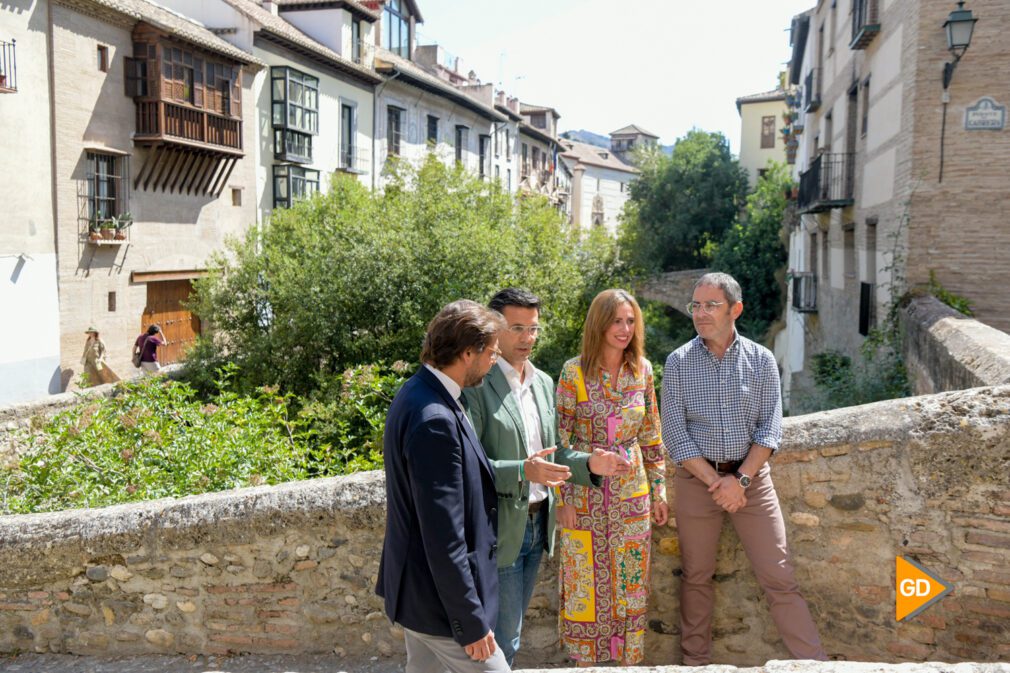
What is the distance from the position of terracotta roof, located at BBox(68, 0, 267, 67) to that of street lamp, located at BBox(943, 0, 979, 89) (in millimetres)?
14112

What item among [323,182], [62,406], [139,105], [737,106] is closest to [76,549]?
[62,406]

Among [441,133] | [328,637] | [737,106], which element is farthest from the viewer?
[737,106]

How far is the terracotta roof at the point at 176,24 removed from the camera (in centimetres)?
1704

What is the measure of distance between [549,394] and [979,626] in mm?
2148

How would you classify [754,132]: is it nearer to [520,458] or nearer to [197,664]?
[197,664]

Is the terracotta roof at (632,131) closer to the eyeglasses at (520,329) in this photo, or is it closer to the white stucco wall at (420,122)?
the white stucco wall at (420,122)

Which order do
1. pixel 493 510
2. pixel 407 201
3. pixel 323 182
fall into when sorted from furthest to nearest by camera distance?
1. pixel 323 182
2. pixel 407 201
3. pixel 493 510

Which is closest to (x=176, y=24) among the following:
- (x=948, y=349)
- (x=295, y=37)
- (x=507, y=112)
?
(x=295, y=37)

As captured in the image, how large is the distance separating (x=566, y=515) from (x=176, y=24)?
60.9 ft

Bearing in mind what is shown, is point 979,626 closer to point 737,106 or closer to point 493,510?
point 493,510

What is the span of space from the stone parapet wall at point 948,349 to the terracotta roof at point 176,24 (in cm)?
1471

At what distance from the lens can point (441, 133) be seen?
31.0 metres

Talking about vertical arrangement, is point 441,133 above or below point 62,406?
above

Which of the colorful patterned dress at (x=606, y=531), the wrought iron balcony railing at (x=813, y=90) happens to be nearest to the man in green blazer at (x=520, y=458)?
the colorful patterned dress at (x=606, y=531)
